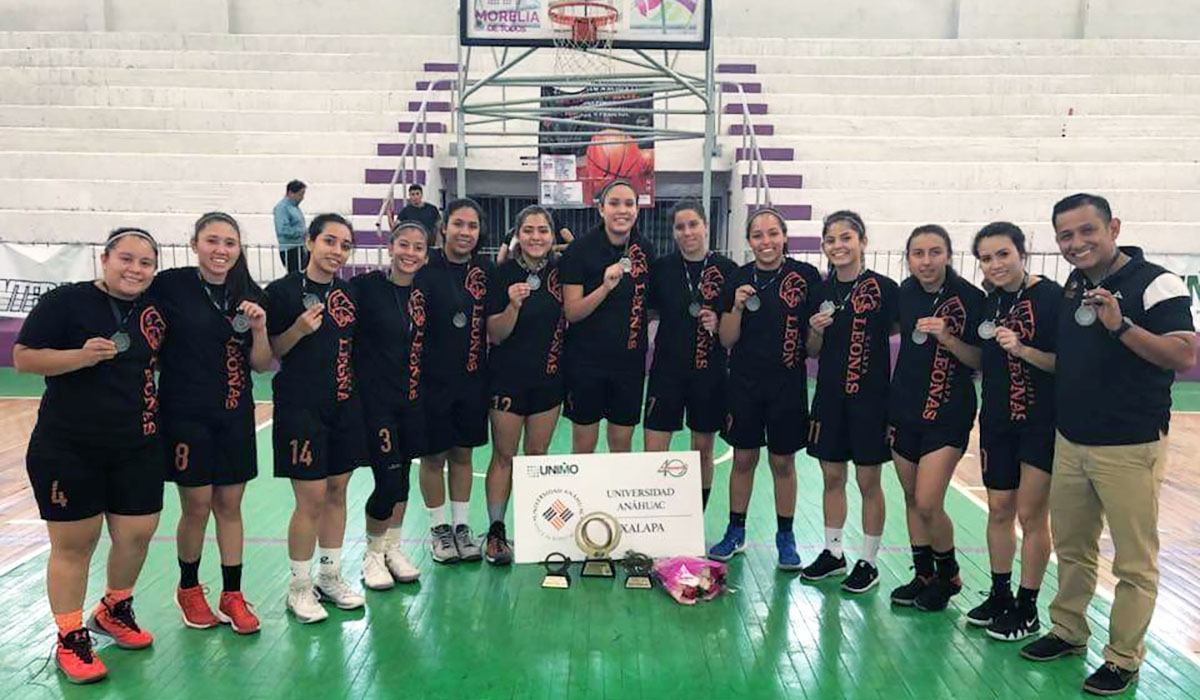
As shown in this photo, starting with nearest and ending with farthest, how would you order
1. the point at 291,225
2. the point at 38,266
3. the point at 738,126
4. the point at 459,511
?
the point at 459,511 < the point at 38,266 < the point at 291,225 < the point at 738,126

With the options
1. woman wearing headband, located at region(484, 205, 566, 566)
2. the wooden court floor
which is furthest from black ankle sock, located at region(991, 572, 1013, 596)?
woman wearing headband, located at region(484, 205, 566, 566)

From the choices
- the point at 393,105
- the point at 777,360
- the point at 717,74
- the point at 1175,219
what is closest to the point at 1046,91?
the point at 1175,219

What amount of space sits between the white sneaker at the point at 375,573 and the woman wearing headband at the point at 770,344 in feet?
6.50

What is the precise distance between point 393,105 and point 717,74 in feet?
20.1

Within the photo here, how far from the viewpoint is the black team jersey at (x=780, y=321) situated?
4.56 metres

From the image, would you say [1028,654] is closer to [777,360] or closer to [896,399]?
[896,399]

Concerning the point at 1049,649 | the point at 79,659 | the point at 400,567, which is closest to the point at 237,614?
the point at 79,659

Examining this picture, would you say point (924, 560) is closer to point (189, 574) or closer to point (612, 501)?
point (612, 501)

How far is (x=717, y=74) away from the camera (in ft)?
53.4

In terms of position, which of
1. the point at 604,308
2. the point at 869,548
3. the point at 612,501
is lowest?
the point at 869,548

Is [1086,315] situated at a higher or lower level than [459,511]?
higher

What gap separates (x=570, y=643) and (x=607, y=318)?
1726 millimetres

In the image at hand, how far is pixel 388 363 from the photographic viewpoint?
4199 millimetres

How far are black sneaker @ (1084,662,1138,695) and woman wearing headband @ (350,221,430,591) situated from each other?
126 inches
